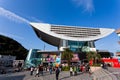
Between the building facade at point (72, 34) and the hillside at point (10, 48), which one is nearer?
the hillside at point (10, 48)

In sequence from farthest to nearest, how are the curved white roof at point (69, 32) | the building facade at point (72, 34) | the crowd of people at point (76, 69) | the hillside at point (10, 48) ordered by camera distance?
the curved white roof at point (69, 32)
the building facade at point (72, 34)
the hillside at point (10, 48)
the crowd of people at point (76, 69)

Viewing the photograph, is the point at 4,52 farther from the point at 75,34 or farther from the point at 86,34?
the point at 86,34

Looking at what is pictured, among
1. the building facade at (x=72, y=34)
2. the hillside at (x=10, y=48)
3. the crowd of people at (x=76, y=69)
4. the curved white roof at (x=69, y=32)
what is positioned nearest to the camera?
the crowd of people at (x=76, y=69)

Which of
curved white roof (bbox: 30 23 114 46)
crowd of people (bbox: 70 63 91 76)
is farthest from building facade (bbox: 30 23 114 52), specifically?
crowd of people (bbox: 70 63 91 76)

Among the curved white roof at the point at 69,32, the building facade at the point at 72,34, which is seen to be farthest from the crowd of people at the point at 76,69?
the curved white roof at the point at 69,32

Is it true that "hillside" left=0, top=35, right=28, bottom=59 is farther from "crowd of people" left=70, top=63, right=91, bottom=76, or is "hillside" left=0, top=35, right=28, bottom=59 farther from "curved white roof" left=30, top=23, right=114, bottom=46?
"crowd of people" left=70, top=63, right=91, bottom=76

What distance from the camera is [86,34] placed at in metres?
77.6

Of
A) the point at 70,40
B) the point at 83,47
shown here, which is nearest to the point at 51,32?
the point at 70,40

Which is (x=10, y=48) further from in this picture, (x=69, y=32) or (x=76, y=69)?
(x=76, y=69)

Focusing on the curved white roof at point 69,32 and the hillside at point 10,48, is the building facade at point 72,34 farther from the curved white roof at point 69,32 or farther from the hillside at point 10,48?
the hillside at point 10,48

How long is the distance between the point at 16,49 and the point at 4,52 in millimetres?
8826

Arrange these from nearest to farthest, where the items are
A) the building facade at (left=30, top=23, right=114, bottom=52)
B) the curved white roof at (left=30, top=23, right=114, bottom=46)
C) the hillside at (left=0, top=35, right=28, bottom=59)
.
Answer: the hillside at (left=0, top=35, right=28, bottom=59), the building facade at (left=30, top=23, right=114, bottom=52), the curved white roof at (left=30, top=23, right=114, bottom=46)

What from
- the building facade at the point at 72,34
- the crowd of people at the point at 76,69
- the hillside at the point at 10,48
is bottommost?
the crowd of people at the point at 76,69

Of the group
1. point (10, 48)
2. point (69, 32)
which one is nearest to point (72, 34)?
point (69, 32)
